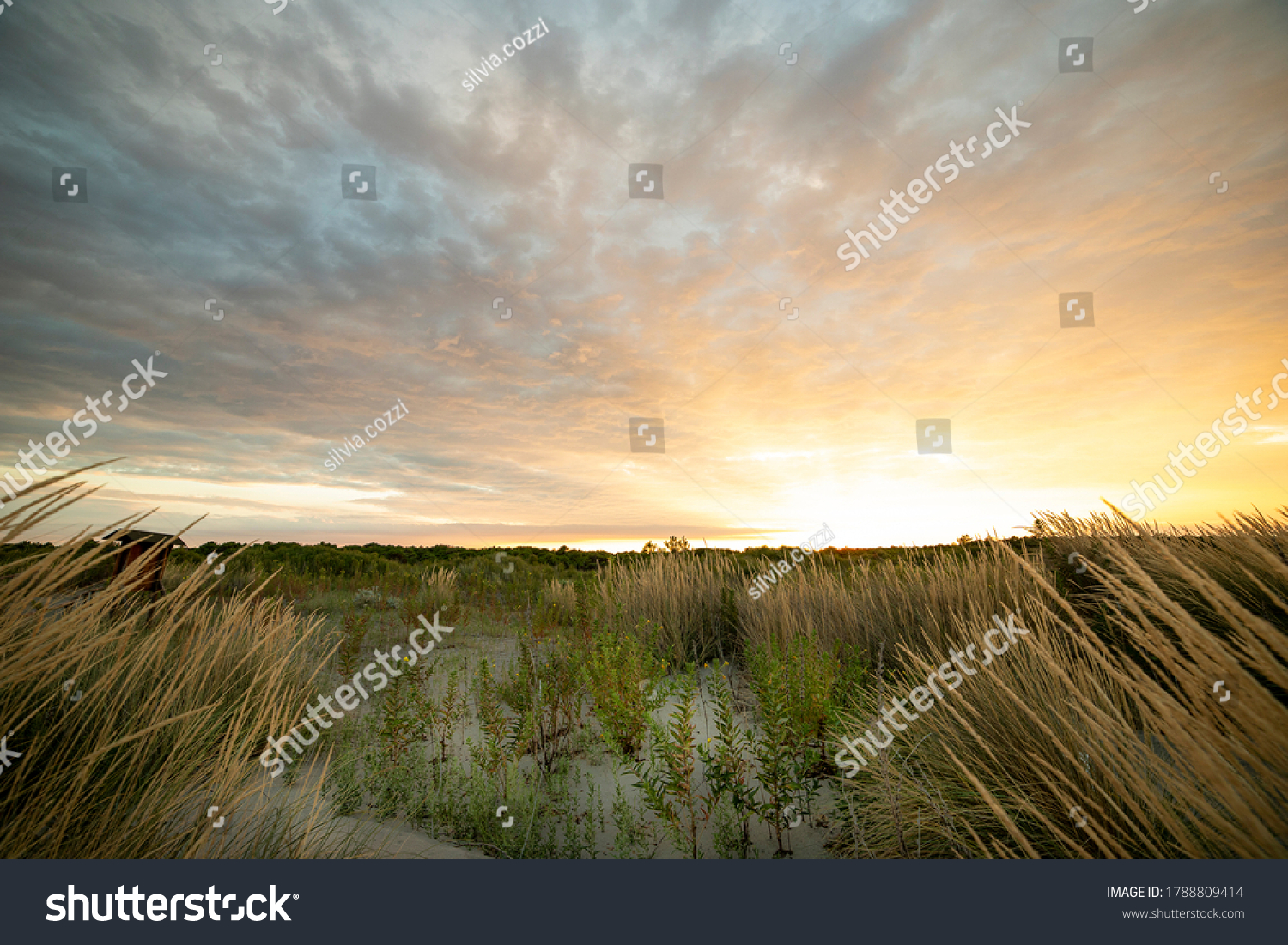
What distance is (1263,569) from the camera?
4191 mm

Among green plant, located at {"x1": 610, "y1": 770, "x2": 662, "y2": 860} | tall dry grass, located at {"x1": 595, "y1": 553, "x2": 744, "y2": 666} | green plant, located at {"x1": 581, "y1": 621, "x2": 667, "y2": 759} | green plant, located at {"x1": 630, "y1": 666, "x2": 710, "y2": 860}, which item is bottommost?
green plant, located at {"x1": 610, "y1": 770, "x2": 662, "y2": 860}

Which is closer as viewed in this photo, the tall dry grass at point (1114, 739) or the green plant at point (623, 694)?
the tall dry grass at point (1114, 739)

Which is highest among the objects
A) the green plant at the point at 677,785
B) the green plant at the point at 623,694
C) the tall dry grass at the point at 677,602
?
the tall dry grass at the point at 677,602

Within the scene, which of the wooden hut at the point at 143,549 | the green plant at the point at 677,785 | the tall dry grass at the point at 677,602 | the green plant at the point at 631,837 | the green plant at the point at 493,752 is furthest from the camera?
the tall dry grass at the point at 677,602

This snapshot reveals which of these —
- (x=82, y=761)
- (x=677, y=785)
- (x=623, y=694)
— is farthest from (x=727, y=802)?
(x=82, y=761)

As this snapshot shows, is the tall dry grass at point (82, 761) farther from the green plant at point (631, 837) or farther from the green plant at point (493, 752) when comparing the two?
the green plant at point (631, 837)

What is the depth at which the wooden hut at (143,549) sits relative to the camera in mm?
2259

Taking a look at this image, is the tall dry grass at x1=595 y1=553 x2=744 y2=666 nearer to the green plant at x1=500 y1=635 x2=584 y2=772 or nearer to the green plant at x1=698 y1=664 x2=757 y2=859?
the green plant at x1=500 y1=635 x2=584 y2=772

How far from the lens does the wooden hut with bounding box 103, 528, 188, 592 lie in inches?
89.0

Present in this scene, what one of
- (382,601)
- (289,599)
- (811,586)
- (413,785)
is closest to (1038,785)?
(413,785)

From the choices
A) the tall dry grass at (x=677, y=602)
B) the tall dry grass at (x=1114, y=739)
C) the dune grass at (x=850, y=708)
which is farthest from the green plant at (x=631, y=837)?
the tall dry grass at (x=677, y=602)

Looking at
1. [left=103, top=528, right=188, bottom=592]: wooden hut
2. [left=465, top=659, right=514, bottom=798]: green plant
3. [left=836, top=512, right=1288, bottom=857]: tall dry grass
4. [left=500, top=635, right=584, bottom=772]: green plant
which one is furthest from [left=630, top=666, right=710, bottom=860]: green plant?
[left=103, top=528, right=188, bottom=592]: wooden hut

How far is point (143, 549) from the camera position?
4820 mm

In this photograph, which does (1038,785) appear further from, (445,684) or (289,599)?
(289,599)
